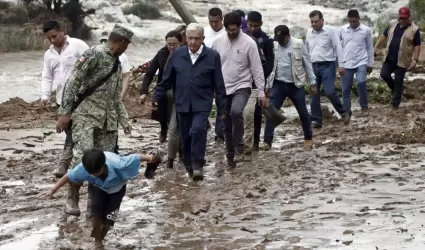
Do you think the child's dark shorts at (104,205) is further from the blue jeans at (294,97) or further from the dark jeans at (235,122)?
the blue jeans at (294,97)

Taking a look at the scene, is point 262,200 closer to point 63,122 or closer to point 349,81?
point 63,122

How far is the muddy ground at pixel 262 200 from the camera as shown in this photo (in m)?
6.85

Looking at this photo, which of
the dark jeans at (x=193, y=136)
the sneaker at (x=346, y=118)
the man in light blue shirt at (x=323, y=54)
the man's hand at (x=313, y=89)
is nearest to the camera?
the dark jeans at (x=193, y=136)

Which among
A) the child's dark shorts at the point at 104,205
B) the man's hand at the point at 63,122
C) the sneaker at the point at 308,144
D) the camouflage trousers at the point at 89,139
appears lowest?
the sneaker at the point at 308,144

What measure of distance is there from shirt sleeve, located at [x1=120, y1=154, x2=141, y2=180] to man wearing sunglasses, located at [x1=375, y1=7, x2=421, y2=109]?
8.15 m

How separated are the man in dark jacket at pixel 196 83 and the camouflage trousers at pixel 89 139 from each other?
1.39 m

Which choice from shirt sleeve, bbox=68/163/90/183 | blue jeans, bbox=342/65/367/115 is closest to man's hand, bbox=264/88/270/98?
blue jeans, bbox=342/65/367/115

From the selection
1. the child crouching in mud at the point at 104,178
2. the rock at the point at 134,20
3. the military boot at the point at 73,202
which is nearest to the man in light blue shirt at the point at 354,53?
the military boot at the point at 73,202

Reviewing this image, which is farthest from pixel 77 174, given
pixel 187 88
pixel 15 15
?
pixel 15 15

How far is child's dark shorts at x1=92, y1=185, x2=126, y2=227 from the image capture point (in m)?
6.83

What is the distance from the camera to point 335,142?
11.3 meters

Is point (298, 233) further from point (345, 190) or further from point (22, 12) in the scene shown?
point (22, 12)

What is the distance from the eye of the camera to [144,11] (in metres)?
39.4

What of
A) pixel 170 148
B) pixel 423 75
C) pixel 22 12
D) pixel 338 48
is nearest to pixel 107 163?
pixel 170 148
